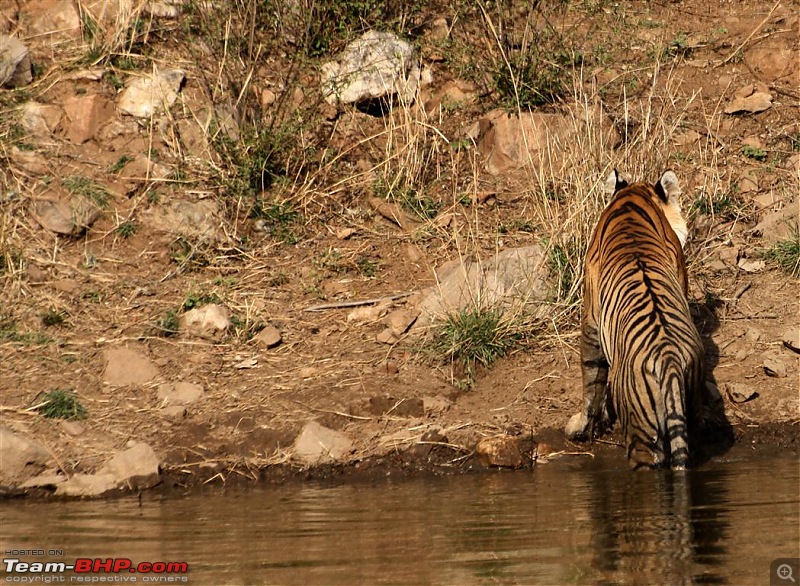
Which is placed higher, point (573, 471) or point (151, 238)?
point (151, 238)

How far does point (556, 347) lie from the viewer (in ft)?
24.1

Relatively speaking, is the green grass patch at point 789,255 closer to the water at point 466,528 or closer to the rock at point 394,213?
the water at point 466,528

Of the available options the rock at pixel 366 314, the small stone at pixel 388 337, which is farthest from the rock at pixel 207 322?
the small stone at pixel 388 337

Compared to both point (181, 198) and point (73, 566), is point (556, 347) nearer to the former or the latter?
point (181, 198)

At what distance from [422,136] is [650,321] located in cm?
396

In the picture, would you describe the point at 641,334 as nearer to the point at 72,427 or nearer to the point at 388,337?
the point at 388,337

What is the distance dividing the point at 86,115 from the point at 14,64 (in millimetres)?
704

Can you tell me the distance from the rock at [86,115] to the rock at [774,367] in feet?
17.1

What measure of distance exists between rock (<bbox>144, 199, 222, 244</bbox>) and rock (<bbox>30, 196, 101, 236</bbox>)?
40 centimetres

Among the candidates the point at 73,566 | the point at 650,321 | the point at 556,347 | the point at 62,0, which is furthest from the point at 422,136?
the point at 73,566

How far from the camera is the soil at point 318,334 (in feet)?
21.6

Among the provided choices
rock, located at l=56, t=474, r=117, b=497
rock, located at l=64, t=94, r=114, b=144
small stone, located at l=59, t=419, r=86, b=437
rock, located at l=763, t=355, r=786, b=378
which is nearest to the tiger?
rock, located at l=763, t=355, r=786, b=378

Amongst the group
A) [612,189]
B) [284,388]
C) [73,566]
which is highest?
[612,189]

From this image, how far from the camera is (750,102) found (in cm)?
977
